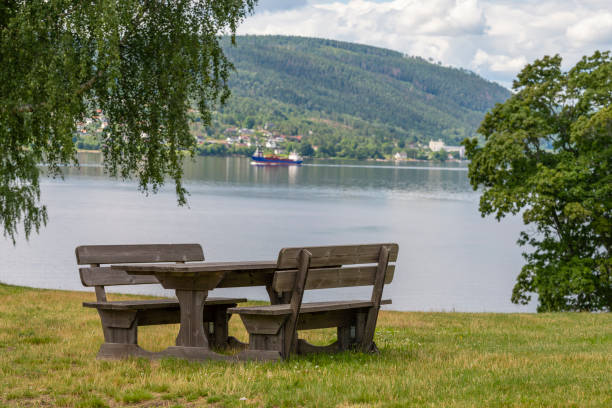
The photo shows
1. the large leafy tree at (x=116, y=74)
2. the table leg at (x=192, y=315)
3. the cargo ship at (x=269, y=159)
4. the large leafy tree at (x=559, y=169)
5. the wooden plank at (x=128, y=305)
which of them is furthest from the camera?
the cargo ship at (x=269, y=159)

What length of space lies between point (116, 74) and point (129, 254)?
447 centimetres

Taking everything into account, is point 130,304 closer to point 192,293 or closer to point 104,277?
point 104,277

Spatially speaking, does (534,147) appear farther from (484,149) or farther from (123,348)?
(123,348)

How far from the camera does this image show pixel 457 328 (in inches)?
469

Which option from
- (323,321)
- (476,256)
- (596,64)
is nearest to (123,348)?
(323,321)

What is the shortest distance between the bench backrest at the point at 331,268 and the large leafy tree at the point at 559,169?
53.9 ft

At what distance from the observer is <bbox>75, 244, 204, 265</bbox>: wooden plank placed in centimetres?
756

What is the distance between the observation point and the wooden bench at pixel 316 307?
269 inches

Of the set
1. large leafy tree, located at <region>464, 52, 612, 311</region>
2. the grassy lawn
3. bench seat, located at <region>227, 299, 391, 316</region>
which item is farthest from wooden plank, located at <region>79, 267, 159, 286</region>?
large leafy tree, located at <region>464, 52, 612, 311</region>

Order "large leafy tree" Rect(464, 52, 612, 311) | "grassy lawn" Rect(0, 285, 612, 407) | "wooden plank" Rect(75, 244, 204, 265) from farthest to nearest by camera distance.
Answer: "large leafy tree" Rect(464, 52, 612, 311)
"wooden plank" Rect(75, 244, 204, 265)
"grassy lawn" Rect(0, 285, 612, 407)

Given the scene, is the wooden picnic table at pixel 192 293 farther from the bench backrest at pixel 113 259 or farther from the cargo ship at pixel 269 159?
the cargo ship at pixel 269 159

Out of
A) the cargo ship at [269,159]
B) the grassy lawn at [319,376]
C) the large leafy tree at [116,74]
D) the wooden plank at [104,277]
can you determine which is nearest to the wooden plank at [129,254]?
the wooden plank at [104,277]

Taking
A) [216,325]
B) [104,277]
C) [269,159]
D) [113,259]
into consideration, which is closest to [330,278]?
[216,325]

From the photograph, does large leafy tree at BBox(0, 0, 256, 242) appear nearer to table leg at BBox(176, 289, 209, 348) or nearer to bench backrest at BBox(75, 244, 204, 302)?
bench backrest at BBox(75, 244, 204, 302)
